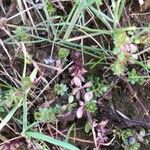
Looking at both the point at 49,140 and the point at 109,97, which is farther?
the point at 109,97

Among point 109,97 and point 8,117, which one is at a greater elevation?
point 8,117

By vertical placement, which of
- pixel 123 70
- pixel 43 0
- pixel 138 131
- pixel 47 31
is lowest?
pixel 138 131

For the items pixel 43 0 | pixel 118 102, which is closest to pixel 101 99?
pixel 118 102

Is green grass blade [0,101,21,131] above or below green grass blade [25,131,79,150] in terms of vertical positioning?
above

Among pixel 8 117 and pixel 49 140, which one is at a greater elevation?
pixel 8 117

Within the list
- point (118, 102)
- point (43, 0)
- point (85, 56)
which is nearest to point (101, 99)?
point (118, 102)

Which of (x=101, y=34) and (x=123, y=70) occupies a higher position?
(x=101, y=34)

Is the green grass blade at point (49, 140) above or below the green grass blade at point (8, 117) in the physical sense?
below

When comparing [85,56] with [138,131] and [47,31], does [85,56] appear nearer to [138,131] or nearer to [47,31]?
[47,31]

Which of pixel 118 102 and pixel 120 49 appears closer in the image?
pixel 120 49

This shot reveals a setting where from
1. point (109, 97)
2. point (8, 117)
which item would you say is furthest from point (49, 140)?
point (109, 97)

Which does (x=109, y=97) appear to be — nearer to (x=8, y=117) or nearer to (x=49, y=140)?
(x=49, y=140)
